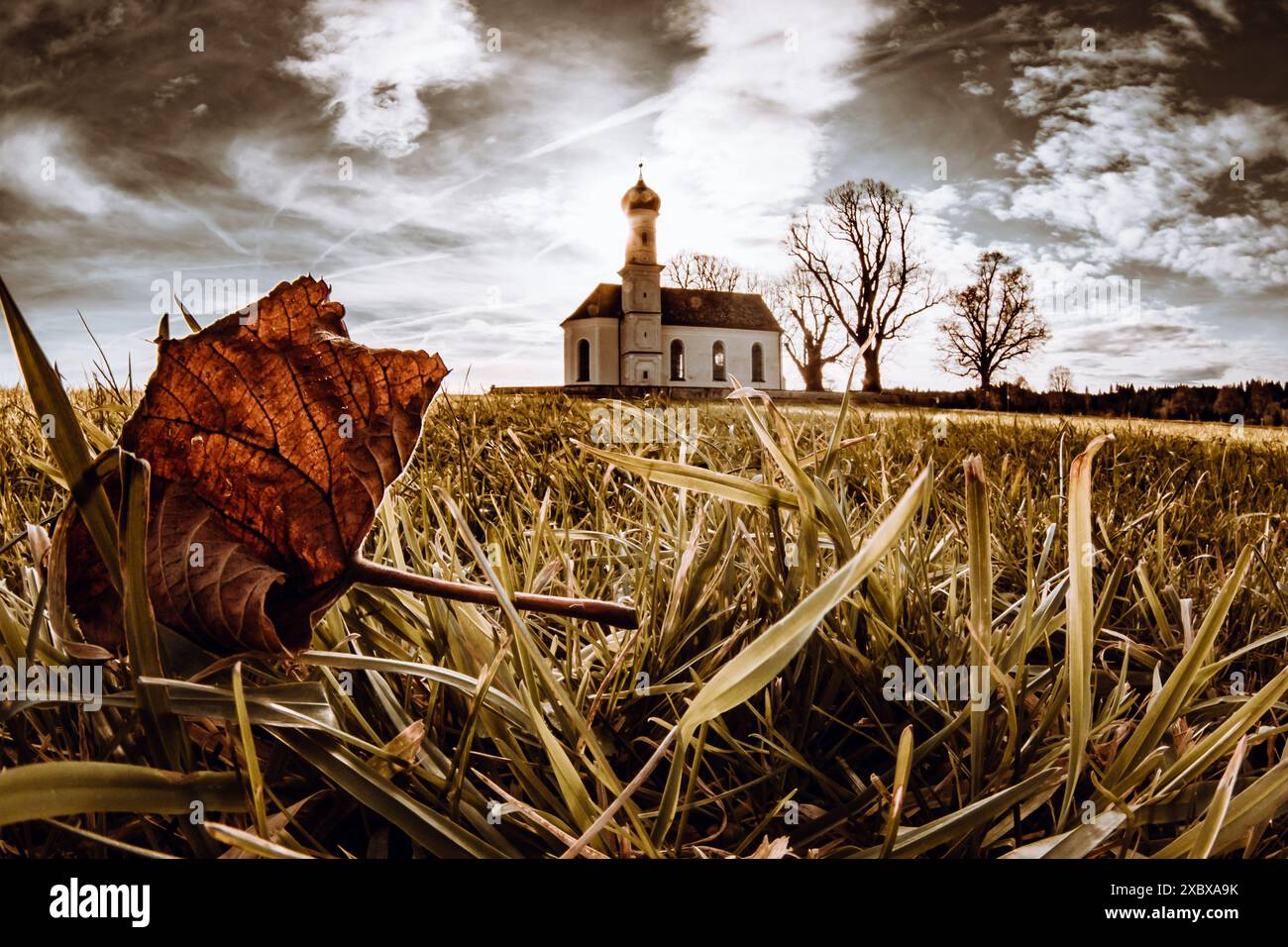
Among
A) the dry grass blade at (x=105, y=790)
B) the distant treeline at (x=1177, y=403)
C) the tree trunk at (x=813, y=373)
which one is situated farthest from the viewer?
the tree trunk at (x=813, y=373)

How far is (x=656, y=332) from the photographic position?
3447 centimetres

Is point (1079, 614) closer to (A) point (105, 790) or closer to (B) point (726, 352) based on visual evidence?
(A) point (105, 790)

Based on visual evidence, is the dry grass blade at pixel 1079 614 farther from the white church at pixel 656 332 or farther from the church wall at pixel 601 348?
the church wall at pixel 601 348

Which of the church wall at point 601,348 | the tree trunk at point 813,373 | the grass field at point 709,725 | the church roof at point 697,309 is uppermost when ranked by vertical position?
the church roof at point 697,309

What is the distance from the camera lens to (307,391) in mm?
576

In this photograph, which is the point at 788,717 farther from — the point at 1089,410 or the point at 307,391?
the point at 1089,410

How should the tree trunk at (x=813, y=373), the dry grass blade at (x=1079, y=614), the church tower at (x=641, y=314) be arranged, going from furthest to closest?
1. the church tower at (x=641, y=314)
2. the tree trunk at (x=813, y=373)
3. the dry grass blade at (x=1079, y=614)

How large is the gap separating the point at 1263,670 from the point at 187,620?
1342 mm

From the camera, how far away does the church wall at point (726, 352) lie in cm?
3531

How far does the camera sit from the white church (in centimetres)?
3341

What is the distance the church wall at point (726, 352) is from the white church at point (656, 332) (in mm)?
48

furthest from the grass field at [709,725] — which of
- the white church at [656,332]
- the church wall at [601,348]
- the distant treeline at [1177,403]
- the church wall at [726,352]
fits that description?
the church wall at [726,352]

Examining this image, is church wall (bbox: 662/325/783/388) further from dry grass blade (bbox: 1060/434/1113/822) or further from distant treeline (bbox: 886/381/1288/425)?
dry grass blade (bbox: 1060/434/1113/822)
